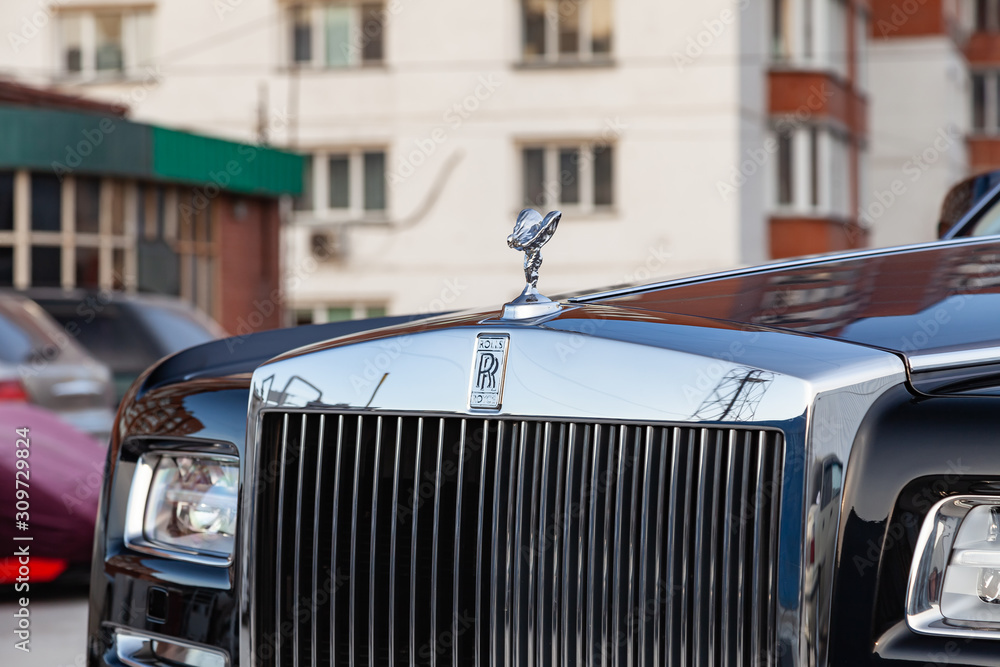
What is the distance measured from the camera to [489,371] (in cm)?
183

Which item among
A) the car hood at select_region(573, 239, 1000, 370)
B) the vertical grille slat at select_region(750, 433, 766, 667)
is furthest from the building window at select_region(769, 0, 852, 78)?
the vertical grille slat at select_region(750, 433, 766, 667)

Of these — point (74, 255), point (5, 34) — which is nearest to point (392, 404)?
point (74, 255)

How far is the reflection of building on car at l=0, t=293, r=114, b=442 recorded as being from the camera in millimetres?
6320

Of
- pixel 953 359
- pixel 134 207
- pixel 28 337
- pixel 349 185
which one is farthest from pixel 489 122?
pixel 953 359

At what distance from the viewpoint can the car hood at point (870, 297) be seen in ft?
5.53

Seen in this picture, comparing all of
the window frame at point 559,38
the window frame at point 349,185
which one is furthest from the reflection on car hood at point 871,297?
the window frame at point 349,185

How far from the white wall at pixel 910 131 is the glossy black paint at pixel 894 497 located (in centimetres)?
2868

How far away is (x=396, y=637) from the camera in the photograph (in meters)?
1.92

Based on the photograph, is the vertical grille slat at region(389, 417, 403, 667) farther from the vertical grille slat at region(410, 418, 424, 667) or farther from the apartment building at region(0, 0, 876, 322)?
the apartment building at region(0, 0, 876, 322)

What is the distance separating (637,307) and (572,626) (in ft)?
1.76
